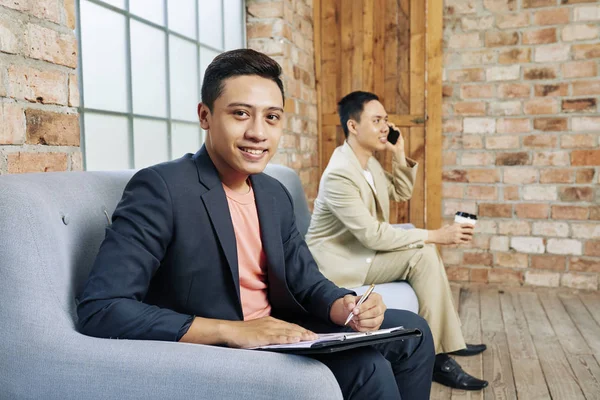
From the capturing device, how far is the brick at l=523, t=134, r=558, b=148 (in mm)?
3653

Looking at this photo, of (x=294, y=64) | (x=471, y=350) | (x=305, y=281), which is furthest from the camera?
(x=294, y=64)

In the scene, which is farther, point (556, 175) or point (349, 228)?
point (556, 175)

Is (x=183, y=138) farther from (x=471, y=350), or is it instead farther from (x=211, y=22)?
(x=471, y=350)

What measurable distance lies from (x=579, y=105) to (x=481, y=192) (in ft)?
2.59

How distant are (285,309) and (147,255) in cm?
45

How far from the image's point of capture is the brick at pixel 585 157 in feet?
11.8

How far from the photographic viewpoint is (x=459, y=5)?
3.76 meters

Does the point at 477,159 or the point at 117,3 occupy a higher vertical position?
the point at 117,3

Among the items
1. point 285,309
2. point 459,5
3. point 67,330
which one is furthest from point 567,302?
point 67,330

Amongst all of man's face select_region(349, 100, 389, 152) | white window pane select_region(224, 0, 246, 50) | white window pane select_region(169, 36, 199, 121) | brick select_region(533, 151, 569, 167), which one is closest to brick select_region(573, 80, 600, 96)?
brick select_region(533, 151, 569, 167)

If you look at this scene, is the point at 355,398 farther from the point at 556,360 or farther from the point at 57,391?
the point at 556,360

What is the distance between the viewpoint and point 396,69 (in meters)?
3.91

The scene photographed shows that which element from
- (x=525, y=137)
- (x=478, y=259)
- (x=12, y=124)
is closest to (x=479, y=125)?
(x=525, y=137)

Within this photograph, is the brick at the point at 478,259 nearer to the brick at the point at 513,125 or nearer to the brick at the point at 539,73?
the brick at the point at 513,125
